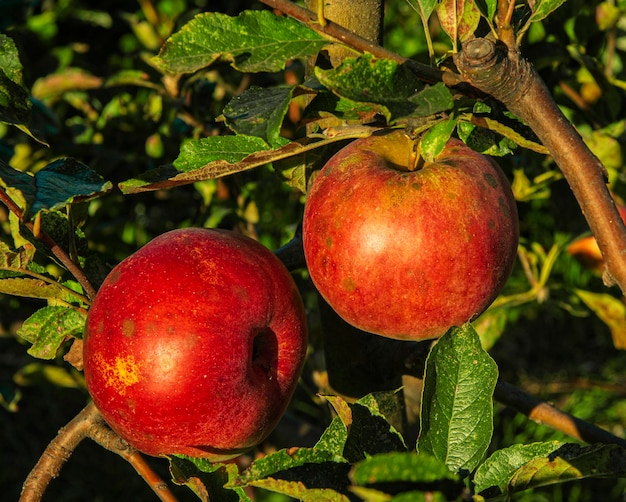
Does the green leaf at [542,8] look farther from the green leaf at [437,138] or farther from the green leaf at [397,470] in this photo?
the green leaf at [397,470]

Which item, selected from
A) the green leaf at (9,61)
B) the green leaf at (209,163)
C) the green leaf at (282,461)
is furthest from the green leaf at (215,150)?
the green leaf at (282,461)

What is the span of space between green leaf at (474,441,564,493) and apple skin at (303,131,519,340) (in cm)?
18

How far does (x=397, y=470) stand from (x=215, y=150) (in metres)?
0.43

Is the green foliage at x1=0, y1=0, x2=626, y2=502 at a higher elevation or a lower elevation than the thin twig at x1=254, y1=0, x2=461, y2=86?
lower

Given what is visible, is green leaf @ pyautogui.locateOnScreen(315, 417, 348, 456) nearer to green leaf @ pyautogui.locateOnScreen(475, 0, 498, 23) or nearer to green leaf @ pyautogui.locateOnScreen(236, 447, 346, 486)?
green leaf @ pyautogui.locateOnScreen(236, 447, 346, 486)

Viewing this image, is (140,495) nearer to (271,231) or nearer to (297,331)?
(271,231)

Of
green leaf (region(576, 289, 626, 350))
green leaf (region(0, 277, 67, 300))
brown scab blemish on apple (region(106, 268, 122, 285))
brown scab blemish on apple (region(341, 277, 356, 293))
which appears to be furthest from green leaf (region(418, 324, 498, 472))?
green leaf (region(576, 289, 626, 350))

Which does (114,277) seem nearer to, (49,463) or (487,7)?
(49,463)

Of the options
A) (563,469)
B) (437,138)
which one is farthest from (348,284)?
(563,469)

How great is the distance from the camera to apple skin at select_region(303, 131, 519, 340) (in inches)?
32.9

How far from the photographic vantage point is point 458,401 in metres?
0.77

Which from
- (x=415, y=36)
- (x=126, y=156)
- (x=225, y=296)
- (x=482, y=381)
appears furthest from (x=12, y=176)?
(x=415, y=36)

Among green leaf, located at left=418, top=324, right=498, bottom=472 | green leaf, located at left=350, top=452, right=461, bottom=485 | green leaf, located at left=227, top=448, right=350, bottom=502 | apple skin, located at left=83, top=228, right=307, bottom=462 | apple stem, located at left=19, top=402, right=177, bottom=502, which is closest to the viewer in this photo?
green leaf, located at left=350, top=452, right=461, bottom=485

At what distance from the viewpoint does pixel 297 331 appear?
0.97 m
